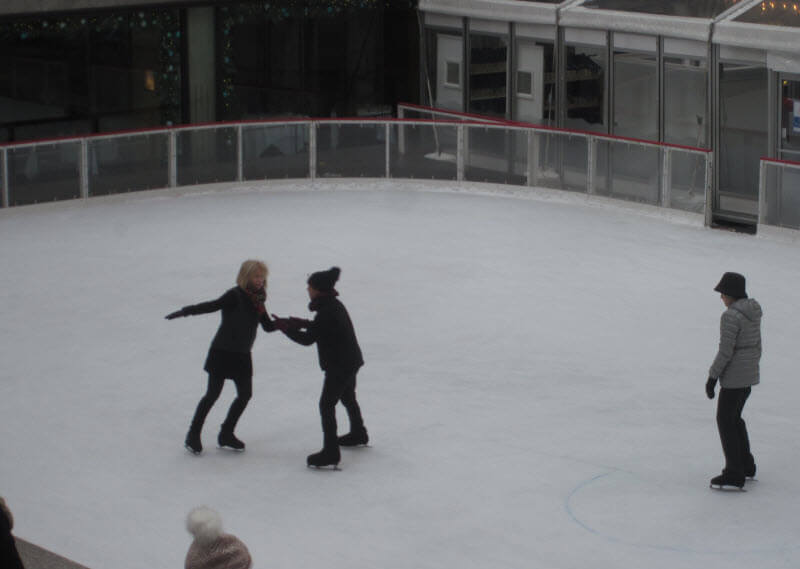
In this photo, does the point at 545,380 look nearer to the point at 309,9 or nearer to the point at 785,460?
the point at 785,460

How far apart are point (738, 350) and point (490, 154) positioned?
11215 millimetres

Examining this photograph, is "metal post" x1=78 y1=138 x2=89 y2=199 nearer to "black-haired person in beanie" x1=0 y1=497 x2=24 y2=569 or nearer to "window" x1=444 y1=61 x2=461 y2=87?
"window" x1=444 y1=61 x2=461 y2=87

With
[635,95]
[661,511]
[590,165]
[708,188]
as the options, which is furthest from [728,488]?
[635,95]

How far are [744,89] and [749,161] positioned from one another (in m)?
0.91

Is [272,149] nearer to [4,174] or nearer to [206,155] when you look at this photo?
[206,155]

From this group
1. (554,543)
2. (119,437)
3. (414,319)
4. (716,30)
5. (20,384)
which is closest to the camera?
(554,543)

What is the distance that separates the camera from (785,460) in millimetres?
11016

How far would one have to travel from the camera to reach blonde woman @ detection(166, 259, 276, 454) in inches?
420

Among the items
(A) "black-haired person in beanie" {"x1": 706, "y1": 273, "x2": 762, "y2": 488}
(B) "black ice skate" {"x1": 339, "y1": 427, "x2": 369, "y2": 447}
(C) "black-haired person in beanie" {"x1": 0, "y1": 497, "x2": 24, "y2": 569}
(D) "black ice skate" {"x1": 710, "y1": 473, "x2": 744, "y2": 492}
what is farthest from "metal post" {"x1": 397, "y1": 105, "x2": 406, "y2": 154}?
(C) "black-haired person in beanie" {"x1": 0, "y1": 497, "x2": 24, "y2": 569}

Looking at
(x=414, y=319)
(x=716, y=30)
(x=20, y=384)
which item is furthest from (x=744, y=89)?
(x=20, y=384)

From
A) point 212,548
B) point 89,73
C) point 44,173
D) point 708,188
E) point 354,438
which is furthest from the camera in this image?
point 89,73

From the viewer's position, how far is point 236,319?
35.0ft

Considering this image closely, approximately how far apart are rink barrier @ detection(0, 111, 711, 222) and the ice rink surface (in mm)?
367

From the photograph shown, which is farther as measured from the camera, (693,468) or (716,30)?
(716,30)
